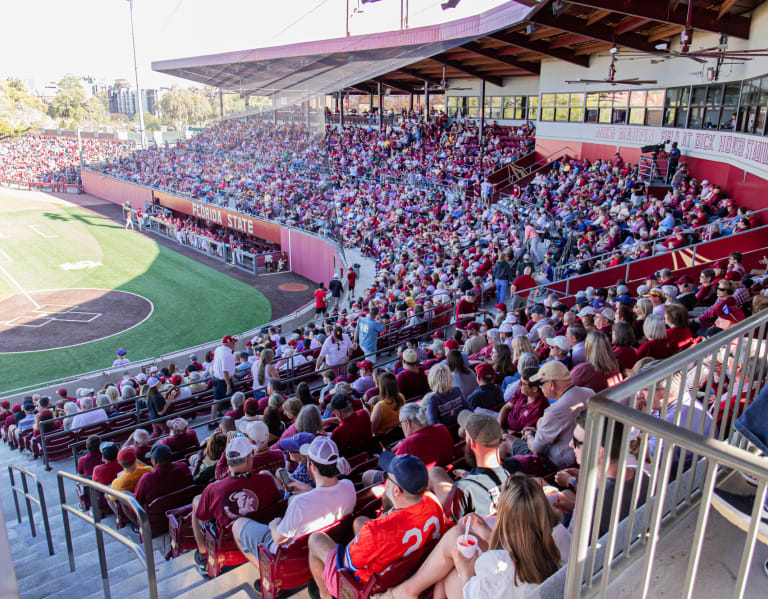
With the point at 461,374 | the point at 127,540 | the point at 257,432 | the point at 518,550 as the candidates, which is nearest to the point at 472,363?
the point at 461,374

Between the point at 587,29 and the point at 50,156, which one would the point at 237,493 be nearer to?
the point at 587,29

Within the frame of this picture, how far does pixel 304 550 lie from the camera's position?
378 centimetres

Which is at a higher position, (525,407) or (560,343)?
(560,343)

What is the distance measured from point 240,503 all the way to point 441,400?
6.46 ft

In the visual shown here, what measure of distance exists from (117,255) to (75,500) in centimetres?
2714

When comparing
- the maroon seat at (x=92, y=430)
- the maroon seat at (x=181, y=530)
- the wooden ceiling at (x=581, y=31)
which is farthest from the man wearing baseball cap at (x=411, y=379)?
the wooden ceiling at (x=581, y=31)

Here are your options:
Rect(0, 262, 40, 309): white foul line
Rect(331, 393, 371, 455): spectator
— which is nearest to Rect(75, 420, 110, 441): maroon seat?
→ Rect(331, 393, 371, 455): spectator

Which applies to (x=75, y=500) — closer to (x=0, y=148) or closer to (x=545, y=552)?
(x=545, y=552)

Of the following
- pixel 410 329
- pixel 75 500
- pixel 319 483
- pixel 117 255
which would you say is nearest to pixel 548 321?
pixel 410 329

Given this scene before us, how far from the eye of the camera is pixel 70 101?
224ft

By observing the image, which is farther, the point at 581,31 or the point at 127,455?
the point at 581,31

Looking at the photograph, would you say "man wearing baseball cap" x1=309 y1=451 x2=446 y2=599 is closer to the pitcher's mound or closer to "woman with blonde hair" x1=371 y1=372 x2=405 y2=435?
"woman with blonde hair" x1=371 y1=372 x2=405 y2=435

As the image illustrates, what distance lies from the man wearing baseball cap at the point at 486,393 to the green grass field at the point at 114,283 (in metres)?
15.4

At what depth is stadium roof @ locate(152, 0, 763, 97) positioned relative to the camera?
1388 cm
